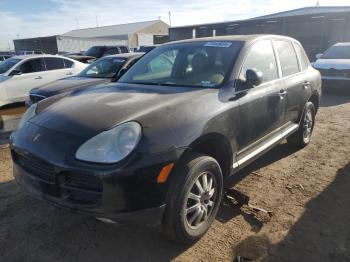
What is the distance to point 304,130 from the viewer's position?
5398mm

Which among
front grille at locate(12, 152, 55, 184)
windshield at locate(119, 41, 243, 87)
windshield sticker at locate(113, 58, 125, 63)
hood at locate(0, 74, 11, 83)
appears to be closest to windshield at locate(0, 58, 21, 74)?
hood at locate(0, 74, 11, 83)

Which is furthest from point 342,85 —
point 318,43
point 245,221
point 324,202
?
point 318,43

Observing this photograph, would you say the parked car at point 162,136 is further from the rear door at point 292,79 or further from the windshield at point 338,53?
the windshield at point 338,53

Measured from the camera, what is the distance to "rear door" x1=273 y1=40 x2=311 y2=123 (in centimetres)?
451

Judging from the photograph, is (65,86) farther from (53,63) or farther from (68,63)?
(68,63)

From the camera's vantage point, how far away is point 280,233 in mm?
3189

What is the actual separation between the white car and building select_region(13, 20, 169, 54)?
102ft

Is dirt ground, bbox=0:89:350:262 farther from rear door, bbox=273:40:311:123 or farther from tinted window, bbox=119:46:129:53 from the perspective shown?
tinted window, bbox=119:46:129:53

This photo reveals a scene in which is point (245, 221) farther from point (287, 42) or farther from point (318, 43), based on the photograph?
point (318, 43)

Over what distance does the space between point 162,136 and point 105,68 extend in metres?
6.23

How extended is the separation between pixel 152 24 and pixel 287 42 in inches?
2555

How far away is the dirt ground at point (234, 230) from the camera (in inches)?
115

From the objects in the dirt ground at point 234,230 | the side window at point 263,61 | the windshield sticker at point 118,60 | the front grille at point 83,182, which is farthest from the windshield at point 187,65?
the windshield sticker at point 118,60

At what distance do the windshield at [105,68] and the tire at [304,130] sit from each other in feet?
14.8
